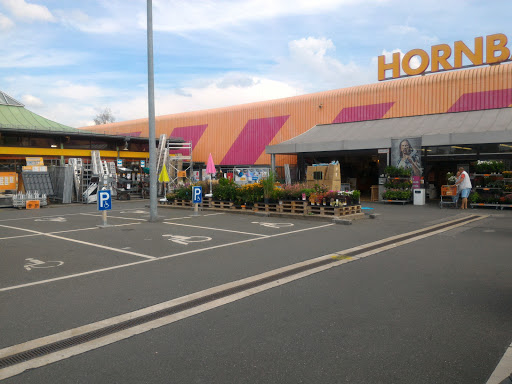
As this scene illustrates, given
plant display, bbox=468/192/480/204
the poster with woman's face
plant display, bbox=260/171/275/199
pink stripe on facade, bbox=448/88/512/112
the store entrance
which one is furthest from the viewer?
the store entrance

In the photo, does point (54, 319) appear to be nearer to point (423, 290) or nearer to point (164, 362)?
point (164, 362)

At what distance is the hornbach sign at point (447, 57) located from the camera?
965 inches

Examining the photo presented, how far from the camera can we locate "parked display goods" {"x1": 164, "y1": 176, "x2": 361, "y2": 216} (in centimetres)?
1428

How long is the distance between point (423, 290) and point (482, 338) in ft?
5.34

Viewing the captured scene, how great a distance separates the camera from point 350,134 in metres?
25.8

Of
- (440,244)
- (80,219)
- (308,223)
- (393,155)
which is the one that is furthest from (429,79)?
(80,219)

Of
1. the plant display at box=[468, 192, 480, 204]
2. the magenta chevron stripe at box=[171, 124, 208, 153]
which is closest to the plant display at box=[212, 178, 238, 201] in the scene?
the plant display at box=[468, 192, 480, 204]

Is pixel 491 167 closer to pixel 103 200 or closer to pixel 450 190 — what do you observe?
pixel 450 190

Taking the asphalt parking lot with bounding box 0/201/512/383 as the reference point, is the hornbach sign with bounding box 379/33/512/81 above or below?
above

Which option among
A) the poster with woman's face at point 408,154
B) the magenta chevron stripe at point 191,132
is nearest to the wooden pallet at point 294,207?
the poster with woman's face at point 408,154

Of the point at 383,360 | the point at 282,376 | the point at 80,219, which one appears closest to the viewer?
the point at 282,376

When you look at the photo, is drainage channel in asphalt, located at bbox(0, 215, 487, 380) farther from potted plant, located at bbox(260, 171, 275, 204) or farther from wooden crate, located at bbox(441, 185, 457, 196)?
wooden crate, located at bbox(441, 185, 457, 196)

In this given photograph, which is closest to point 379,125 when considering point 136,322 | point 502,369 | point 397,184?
point 397,184

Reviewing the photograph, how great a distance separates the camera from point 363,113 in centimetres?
2936
